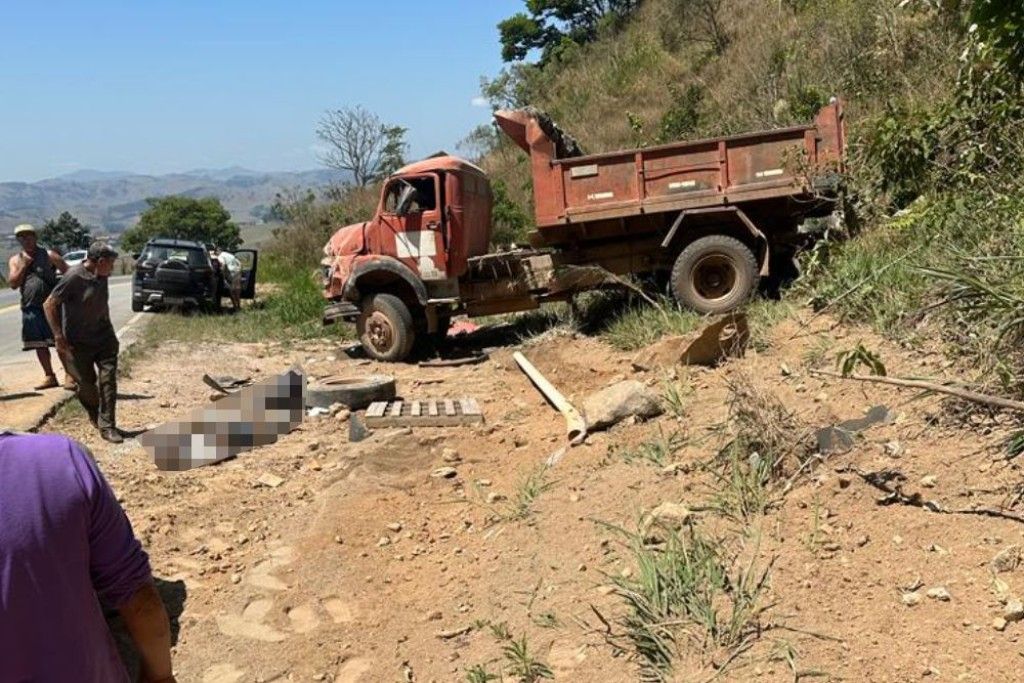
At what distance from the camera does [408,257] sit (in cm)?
1020

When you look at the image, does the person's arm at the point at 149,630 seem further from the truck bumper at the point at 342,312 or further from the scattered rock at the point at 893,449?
the truck bumper at the point at 342,312

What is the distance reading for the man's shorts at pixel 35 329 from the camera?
28.1 ft

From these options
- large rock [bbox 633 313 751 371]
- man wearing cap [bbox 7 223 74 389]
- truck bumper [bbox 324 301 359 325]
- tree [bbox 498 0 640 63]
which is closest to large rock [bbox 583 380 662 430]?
large rock [bbox 633 313 751 371]

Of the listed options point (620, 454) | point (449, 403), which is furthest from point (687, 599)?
point (449, 403)

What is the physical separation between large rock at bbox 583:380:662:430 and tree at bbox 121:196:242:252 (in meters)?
61.0

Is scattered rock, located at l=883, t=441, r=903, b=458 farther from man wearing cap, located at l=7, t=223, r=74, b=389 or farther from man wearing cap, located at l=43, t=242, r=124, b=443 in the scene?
man wearing cap, located at l=7, t=223, r=74, b=389

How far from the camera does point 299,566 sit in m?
4.64

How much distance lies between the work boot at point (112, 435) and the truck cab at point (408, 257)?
11.7 feet

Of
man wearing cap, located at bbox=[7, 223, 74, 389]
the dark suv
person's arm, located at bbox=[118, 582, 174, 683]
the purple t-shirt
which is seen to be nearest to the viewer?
the purple t-shirt

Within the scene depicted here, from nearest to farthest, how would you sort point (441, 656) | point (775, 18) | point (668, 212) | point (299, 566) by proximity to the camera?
point (441, 656), point (299, 566), point (668, 212), point (775, 18)

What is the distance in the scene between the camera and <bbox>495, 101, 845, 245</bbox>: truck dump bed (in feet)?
29.6

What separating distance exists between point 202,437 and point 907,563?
5.30 m

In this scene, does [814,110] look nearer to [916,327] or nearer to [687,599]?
[916,327]

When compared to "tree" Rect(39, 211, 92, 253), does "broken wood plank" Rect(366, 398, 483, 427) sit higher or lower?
lower
